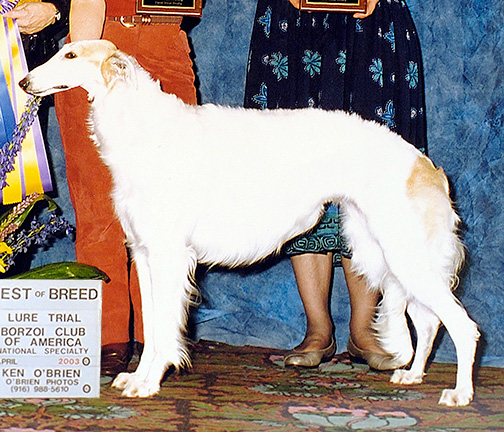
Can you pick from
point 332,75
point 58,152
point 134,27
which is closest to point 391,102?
point 332,75

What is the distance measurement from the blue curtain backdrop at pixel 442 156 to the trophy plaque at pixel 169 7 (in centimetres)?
90

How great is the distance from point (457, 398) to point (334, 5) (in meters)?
1.63

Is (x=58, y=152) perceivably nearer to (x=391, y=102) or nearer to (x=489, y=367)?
(x=391, y=102)

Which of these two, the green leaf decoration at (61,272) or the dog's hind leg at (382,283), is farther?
the dog's hind leg at (382,283)

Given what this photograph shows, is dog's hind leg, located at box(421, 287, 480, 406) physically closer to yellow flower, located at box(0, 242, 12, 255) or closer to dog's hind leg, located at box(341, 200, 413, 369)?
dog's hind leg, located at box(341, 200, 413, 369)

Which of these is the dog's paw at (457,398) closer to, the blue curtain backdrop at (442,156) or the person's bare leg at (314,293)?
the person's bare leg at (314,293)


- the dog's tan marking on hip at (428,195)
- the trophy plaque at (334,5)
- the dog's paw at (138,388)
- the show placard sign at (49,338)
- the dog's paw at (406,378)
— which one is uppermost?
the trophy plaque at (334,5)

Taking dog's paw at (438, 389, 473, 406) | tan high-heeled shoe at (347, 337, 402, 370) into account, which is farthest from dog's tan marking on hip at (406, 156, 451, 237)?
tan high-heeled shoe at (347, 337, 402, 370)

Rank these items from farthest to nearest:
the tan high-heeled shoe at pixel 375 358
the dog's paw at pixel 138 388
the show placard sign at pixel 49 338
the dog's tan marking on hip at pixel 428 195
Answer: the tan high-heeled shoe at pixel 375 358 < the dog's tan marking on hip at pixel 428 195 < the dog's paw at pixel 138 388 < the show placard sign at pixel 49 338

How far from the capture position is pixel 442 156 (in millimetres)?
3580

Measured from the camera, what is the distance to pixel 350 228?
2.99 meters

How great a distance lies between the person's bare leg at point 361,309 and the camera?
3.25m

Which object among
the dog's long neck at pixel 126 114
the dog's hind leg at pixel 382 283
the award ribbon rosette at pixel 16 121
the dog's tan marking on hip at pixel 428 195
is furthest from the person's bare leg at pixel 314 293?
the award ribbon rosette at pixel 16 121

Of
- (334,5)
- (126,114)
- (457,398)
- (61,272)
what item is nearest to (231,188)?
(126,114)
